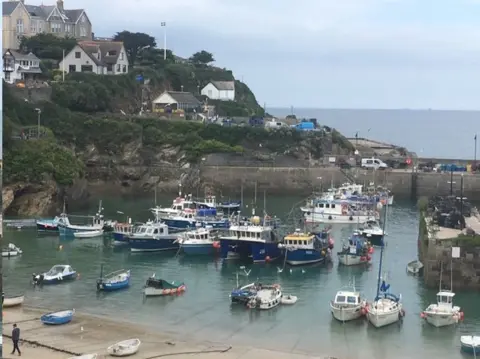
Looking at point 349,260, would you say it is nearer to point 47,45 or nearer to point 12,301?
point 12,301

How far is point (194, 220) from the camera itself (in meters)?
40.7

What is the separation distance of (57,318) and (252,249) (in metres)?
11.4

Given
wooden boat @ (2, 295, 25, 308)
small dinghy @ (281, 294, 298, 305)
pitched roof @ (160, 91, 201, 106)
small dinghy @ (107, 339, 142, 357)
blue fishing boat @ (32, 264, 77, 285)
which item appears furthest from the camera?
pitched roof @ (160, 91, 201, 106)

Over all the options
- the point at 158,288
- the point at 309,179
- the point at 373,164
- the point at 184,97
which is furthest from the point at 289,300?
the point at 184,97

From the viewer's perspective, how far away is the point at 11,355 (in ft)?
67.3

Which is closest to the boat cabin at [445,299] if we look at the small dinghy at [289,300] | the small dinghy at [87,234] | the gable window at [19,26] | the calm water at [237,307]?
the calm water at [237,307]

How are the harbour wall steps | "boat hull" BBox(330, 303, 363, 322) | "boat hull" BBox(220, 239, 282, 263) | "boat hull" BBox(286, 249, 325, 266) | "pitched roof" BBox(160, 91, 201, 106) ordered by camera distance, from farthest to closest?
"pitched roof" BBox(160, 91, 201, 106)
the harbour wall steps
"boat hull" BBox(220, 239, 282, 263)
"boat hull" BBox(286, 249, 325, 266)
"boat hull" BBox(330, 303, 363, 322)

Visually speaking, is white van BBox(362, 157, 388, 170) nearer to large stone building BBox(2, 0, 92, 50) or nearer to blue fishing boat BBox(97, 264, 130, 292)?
large stone building BBox(2, 0, 92, 50)

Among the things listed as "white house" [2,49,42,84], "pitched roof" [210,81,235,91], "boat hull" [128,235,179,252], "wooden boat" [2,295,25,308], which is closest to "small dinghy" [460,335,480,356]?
"wooden boat" [2,295,25,308]

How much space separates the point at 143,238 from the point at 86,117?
2703cm

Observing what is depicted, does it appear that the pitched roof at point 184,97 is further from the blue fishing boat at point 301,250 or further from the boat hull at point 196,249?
the blue fishing boat at point 301,250

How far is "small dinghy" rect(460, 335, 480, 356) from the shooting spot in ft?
73.4

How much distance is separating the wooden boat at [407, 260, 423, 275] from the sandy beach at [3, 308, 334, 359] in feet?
37.4

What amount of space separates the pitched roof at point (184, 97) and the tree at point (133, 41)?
10191mm
